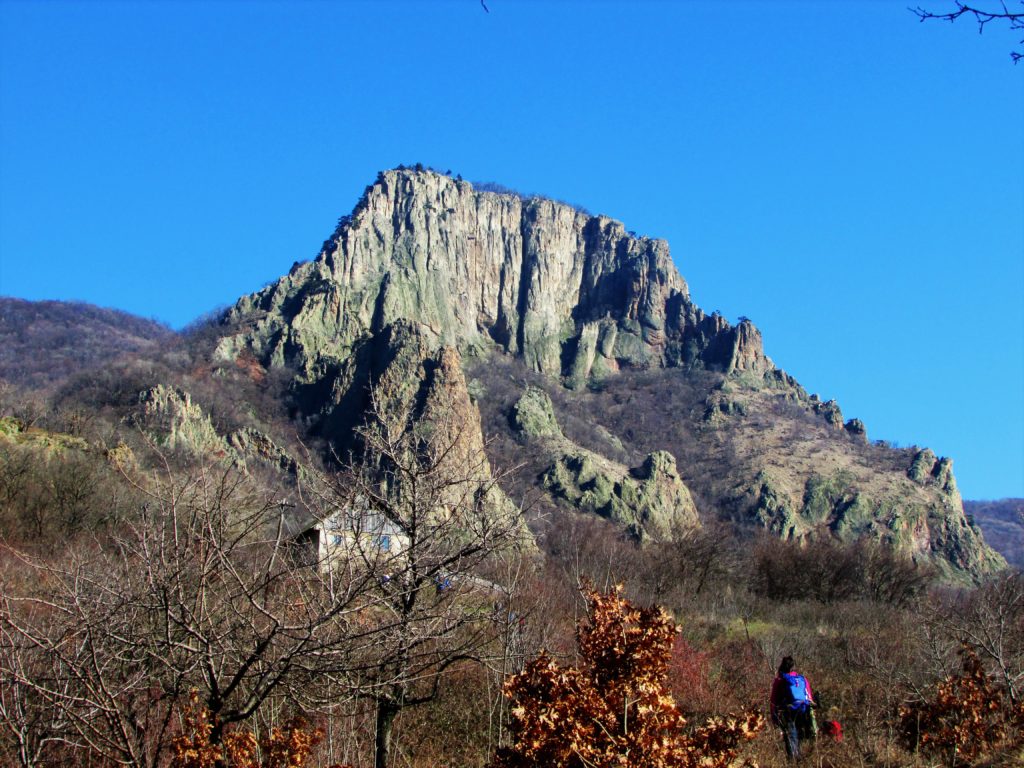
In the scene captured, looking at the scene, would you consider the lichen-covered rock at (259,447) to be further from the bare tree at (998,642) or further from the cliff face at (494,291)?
the bare tree at (998,642)

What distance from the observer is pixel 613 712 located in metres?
5.69

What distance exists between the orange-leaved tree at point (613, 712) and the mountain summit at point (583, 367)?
4777 centimetres

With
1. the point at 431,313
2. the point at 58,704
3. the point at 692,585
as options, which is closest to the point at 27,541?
the point at 58,704

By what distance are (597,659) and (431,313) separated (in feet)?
290

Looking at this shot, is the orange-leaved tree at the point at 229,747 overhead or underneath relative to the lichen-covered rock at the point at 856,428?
underneath

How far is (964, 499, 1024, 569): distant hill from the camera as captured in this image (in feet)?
341

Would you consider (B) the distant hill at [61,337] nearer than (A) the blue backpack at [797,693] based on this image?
No

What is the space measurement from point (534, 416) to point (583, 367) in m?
30.1

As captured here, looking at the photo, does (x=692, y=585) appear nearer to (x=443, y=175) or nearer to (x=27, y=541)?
(x=27, y=541)

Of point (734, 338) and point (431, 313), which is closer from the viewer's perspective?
point (431, 313)

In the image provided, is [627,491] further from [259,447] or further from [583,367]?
[583,367]

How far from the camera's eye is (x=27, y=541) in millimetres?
23672

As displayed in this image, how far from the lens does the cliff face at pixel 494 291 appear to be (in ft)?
269

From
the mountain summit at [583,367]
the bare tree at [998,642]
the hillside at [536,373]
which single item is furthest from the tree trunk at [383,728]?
the mountain summit at [583,367]
